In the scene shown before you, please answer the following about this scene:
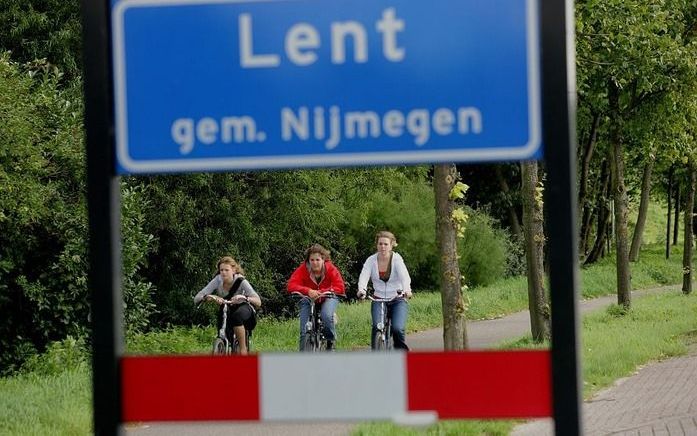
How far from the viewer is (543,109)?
3.18 metres

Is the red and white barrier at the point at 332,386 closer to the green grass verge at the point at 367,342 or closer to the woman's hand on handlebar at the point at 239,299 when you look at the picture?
the green grass verge at the point at 367,342

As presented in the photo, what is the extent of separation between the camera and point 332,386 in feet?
10.8

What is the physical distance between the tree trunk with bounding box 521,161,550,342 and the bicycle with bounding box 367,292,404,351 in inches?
145

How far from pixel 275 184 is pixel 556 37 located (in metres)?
19.6

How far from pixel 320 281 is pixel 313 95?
1013 centimetres

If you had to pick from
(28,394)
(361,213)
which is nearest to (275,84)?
(28,394)

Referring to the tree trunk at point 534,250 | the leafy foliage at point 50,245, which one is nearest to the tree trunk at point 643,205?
the tree trunk at point 534,250

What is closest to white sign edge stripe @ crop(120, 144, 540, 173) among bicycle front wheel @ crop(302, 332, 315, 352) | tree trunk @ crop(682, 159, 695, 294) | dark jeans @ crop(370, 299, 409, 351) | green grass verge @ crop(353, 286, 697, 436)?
green grass verge @ crop(353, 286, 697, 436)

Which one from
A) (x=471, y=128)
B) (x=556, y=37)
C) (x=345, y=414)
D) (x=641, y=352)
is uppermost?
(x=556, y=37)

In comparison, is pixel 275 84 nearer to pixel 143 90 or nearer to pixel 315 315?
pixel 143 90

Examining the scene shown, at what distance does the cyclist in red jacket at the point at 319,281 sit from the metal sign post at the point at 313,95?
9770 millimetres

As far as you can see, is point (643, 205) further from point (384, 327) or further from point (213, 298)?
point (213, 298)

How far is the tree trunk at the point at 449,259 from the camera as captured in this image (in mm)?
13500

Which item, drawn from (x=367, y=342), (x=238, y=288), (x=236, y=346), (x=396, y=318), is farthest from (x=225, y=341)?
(x=367, y=342)
